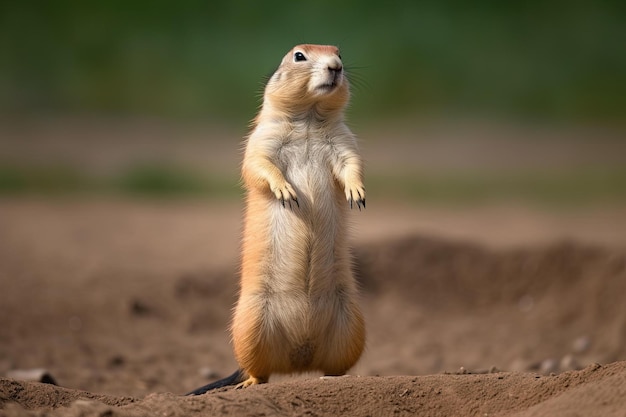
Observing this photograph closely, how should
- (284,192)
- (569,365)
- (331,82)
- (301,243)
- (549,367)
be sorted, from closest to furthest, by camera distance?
(284,192) < (301,243) < (331,82) < (569,365) < (549,367)

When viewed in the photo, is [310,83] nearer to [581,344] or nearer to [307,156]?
[307,156]

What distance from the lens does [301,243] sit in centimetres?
584

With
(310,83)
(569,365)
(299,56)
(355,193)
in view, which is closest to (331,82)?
(310,83)

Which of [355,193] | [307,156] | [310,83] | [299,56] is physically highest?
[299,56]

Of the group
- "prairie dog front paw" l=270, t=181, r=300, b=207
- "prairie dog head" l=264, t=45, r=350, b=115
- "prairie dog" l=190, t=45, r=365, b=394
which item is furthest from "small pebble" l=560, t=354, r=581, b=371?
"prairie dog front paw" l=270, t=181, r=300, b=207

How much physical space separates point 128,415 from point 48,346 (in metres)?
4.86

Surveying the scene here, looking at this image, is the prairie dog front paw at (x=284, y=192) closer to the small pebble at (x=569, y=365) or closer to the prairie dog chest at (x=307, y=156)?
the prairie dog chest at (x=307, y=156)

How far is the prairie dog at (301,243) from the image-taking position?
5.80 metres

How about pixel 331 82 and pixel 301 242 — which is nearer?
pixel 301 242

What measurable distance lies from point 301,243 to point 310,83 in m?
1.02

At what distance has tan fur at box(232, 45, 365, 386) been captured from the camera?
19.0ft

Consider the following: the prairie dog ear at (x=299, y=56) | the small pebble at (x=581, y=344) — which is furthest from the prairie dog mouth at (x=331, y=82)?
the small pebble at (x=581, y=344)

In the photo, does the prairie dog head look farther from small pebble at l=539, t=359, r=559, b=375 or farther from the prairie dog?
small pebble at l=539, t=359, r=559, b=375

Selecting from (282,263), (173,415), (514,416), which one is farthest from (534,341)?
(173,415)
